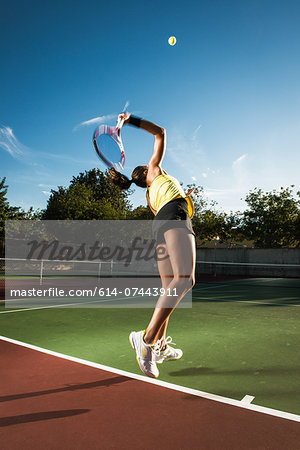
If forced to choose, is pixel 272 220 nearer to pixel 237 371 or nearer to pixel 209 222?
pixel 209 222

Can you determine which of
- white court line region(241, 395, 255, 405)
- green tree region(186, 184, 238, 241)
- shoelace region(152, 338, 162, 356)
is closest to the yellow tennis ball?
shoelace region(152, 338, 162, 356)

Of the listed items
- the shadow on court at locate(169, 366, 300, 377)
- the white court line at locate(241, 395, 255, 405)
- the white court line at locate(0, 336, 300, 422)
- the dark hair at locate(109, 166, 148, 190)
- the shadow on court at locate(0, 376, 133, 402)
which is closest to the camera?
the white court line at locate(0, 336, 300, 422)

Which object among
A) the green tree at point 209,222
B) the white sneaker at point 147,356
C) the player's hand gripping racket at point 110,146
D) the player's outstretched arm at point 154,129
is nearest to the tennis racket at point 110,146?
the player's hand gripping racket at point 110,146

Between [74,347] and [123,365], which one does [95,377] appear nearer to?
[123,365]

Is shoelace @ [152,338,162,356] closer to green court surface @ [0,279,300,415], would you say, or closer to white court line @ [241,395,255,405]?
green court surface @ [0,279,300,415]

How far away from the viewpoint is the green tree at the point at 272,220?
1100 inches

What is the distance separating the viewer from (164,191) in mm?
3105

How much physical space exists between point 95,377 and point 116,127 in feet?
8.79

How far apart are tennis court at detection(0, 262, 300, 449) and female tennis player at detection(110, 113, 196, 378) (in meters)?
0.48

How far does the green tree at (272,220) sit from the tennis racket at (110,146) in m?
26.4

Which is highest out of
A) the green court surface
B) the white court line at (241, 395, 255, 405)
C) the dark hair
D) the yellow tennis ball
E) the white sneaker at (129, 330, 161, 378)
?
the yellow tennis ball

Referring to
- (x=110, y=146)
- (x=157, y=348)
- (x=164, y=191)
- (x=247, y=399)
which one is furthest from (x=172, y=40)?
(x=247, y=399)

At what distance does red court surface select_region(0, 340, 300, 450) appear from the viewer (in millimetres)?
2428

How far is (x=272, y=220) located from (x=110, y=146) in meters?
26.8
